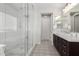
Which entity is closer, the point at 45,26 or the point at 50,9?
the point at 50,9

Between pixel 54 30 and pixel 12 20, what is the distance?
159 inches

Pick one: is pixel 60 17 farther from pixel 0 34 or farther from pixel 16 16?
pixel 0 34

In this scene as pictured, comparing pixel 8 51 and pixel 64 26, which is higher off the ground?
pixel 64 26

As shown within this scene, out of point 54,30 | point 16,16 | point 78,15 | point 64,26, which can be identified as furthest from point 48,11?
point 16,16

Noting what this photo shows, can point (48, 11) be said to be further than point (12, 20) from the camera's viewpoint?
Yes

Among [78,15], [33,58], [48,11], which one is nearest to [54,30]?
[48,11]

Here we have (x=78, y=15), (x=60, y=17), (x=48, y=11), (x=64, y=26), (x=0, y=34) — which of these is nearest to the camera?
(x=0, y=34)

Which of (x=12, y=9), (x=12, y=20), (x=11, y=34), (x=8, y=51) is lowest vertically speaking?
(x=8, y=51)

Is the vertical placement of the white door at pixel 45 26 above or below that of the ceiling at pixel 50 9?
below

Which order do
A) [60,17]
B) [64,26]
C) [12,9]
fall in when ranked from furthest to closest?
[60,17] < [64,26] < [12,9]

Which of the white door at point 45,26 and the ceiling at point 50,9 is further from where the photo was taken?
the white door at point 45,26

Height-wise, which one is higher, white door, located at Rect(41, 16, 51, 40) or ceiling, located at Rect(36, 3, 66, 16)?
ceiling, located at Rect(36, 3, 66, 16)

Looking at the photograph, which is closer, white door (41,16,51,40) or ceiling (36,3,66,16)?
ceiling (36,3,66,16)

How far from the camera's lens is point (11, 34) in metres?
2.30
